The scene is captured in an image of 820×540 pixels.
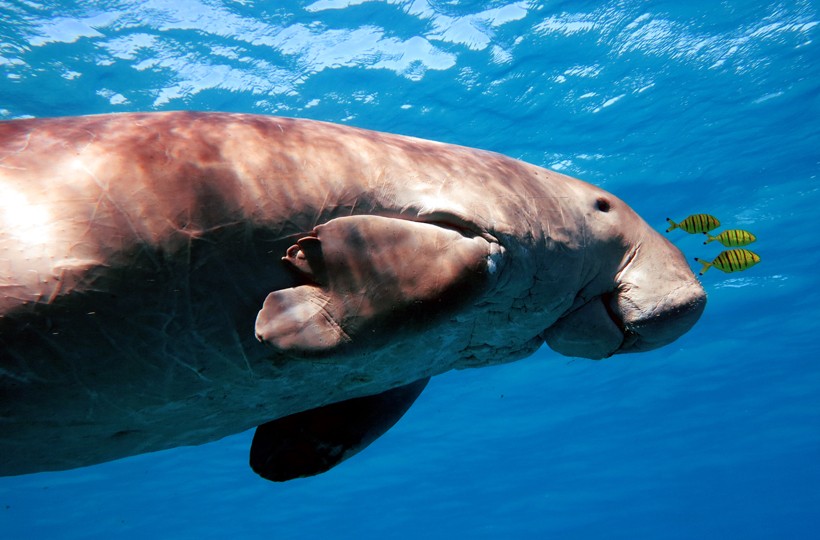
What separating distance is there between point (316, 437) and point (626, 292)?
1989 mm

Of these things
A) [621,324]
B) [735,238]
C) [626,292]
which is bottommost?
[621,324]

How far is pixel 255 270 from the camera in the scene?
2.34 m

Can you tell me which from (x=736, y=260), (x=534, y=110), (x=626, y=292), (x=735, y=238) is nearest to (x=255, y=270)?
(x=626, y=292)

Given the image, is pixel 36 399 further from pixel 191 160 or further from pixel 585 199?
pixel 585 199

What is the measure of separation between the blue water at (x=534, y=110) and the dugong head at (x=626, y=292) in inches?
317

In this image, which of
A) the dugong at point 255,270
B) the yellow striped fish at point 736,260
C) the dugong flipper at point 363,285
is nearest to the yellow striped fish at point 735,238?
the yellow striped fish at point 736,260

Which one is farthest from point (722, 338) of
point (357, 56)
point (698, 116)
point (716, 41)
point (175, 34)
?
point (175, 34)

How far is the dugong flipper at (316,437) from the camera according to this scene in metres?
3.40

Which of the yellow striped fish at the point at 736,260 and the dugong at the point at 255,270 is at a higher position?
the dugong at the point at 255,270

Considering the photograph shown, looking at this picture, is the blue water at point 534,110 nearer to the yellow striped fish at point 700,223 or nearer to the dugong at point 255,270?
the yellow striped fish at point 700,223

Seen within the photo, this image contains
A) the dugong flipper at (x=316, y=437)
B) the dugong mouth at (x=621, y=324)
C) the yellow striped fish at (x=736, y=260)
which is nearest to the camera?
the dugong mouth at (x=621, y=324)

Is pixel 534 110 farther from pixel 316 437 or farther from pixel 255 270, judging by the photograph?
pixel 255 270

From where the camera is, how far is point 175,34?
9.69 meters

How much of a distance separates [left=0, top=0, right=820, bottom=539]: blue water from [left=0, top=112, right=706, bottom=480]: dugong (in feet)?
26.7
